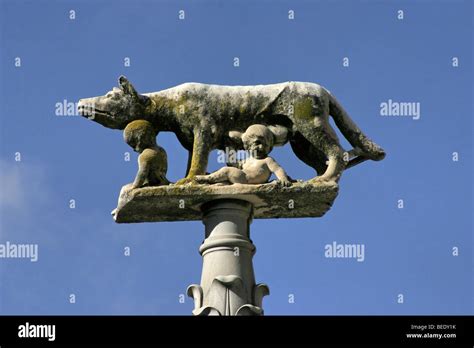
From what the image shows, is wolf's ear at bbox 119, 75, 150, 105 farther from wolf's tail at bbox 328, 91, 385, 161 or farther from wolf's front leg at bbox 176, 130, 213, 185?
wolf's tail at bbox 328, 91, 385, 161

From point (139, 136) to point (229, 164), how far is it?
1.24 metres

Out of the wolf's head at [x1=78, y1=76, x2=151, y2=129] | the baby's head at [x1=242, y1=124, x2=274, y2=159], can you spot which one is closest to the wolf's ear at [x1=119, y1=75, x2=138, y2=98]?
the wolf's head at [x1=78, y1=76, x2=151, y2=129]

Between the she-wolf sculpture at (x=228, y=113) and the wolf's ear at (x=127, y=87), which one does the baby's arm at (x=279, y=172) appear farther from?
the wolf's ear at (x=127, y=87)

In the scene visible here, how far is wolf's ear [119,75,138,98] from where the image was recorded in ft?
53.3

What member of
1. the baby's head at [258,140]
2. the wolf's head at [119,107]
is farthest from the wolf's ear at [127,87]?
the baby's head at [258,140]

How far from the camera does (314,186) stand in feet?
51.3

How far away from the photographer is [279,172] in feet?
51.4

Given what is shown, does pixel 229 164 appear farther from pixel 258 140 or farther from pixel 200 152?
pixel 258 140

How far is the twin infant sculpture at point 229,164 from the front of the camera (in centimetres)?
1565

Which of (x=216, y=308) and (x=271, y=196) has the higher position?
(x=271, y=196)
